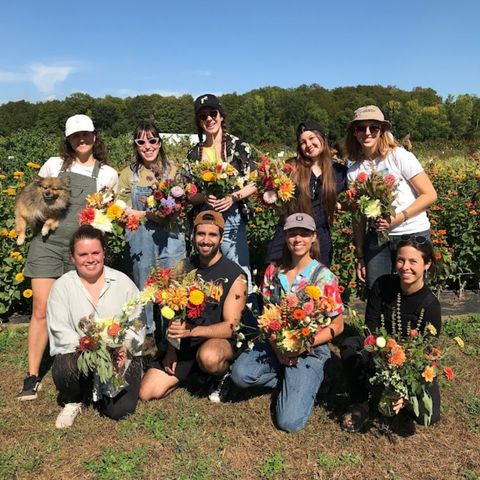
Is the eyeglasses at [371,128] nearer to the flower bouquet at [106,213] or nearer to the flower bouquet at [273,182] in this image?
the flower bouquet at [273,182]

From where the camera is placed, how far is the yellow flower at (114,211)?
3355 mm

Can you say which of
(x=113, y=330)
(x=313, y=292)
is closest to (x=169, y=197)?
(x=113, y=330)

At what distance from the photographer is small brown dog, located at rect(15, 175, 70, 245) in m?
3.46

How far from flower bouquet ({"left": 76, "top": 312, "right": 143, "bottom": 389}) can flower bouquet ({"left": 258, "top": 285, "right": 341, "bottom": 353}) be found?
1024 millimetres

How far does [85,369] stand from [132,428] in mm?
673

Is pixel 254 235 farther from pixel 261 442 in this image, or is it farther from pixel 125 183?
pixel 261 442

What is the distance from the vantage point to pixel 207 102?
12.3ft

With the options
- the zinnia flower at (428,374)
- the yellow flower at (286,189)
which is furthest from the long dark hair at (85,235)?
the zinnia flower at (428,374)

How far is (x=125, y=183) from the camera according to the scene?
395 centimetres

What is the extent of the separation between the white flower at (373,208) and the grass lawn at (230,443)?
1.57 meters

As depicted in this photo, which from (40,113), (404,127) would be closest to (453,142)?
(404,127)

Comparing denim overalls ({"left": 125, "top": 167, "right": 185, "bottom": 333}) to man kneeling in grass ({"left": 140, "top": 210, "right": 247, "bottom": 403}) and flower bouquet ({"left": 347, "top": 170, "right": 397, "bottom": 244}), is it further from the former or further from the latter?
flower bouquet ({"left": 347, "top": 170, "right": 397, "bottom": 244})

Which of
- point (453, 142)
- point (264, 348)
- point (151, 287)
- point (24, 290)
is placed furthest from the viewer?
point (453, 142)

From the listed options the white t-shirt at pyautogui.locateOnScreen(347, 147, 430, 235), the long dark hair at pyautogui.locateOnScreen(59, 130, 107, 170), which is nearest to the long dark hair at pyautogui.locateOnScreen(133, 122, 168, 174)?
the long dark hair at pyautogui.locateOnScreen(59, 130, 107, 170)
